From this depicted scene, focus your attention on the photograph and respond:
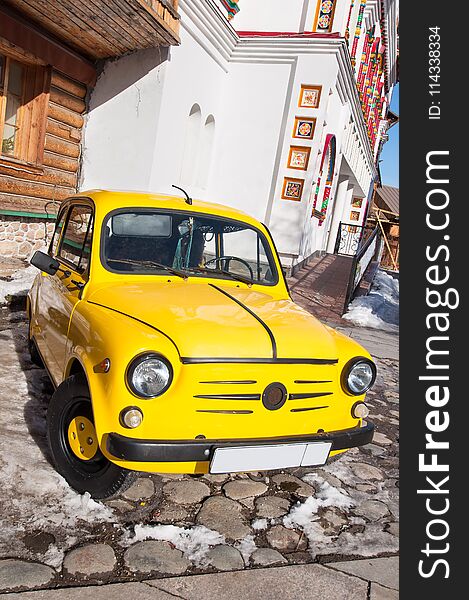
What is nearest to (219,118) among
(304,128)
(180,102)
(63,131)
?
(304,128)

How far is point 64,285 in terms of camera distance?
3.42 metres

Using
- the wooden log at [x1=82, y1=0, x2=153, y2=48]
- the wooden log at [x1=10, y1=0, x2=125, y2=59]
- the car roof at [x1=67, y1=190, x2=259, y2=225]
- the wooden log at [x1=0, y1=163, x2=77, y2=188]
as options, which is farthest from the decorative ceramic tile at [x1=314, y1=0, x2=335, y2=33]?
the car roof at [x1=67, y1=190, x2=259, y2=225]

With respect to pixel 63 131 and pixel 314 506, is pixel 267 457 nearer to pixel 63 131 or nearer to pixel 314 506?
pixel 314 506

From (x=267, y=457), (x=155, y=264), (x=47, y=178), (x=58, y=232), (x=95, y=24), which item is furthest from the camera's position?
(x=47, y=178)

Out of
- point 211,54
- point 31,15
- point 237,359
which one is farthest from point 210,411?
point 211,54

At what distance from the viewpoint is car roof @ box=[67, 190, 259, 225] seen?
3.44m

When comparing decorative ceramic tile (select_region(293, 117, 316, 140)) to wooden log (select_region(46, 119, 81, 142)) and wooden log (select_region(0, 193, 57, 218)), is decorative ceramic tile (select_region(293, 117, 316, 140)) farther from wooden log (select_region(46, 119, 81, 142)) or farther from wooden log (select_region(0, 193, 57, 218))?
wooden log (select_region(0, 193, 57, 218))

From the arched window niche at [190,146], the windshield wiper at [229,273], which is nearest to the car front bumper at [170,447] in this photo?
the windshield wiper at [229,273]

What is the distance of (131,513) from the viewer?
8.61 feet

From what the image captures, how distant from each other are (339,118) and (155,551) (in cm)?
1275

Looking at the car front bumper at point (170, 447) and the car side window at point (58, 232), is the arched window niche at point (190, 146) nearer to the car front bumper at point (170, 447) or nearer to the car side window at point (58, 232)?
the car side window at point (58, 232)

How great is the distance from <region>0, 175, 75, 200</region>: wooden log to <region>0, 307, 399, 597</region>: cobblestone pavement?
5.37 m

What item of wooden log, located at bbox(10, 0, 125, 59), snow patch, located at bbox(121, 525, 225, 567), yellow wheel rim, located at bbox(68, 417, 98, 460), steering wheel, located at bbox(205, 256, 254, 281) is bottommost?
snow patch, located at bbox(121, 525, 225, 567)

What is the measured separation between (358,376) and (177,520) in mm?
1231
